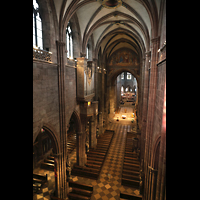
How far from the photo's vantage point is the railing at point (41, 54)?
6801 mm

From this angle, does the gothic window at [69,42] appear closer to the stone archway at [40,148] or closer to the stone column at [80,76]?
the stone column at [80,76]

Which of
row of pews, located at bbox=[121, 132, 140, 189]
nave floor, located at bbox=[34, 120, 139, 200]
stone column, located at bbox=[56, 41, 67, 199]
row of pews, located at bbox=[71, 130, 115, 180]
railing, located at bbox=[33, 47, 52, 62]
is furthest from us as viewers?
row of pews, located at bbox=[71, 130, 115, 180]

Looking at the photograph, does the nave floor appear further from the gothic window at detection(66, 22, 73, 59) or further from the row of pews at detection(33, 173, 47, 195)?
the gothic window at detection(66, 22, 73, 59)

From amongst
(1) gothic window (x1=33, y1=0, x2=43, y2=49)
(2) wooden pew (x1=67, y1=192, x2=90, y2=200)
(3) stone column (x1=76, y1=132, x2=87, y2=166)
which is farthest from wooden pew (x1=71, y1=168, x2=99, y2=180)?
(1) gothic window (x1=33, y1=0, x2=43, y2=49)

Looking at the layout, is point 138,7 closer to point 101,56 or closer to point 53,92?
point 53,92

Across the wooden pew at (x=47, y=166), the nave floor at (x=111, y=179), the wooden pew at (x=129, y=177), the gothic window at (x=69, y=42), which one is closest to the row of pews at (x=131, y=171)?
the wooden pew at (x=129, y=177)

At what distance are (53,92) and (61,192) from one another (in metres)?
6.86

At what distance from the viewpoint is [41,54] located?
720cm

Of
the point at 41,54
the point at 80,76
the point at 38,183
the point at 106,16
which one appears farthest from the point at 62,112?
the point at 106,16

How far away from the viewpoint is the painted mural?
75.3 feet

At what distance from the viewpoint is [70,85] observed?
34.3 ft

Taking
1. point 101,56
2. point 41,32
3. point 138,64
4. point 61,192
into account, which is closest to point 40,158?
Result: point 61,192

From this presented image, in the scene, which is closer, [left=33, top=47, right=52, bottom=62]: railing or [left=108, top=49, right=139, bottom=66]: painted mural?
[left=33, top=47, right=52, bottom=62]: railing

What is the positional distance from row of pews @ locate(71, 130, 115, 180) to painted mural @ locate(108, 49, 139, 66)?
12.8 metres
